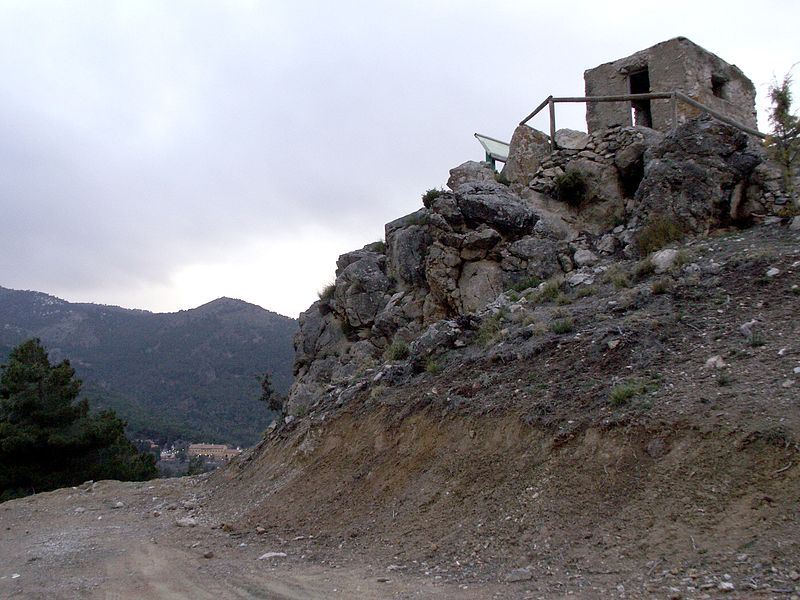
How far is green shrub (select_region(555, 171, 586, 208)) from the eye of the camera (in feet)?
53.5

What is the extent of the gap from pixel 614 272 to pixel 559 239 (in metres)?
4.34

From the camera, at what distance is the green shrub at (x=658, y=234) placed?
41.4 feet

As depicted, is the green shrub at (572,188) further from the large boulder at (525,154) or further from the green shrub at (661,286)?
the green shrub at (661,286)

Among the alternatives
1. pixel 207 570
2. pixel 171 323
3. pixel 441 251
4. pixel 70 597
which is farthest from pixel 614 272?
pixel 171 323

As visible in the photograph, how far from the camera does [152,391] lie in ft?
243

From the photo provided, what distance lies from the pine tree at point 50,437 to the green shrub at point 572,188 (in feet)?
48.9

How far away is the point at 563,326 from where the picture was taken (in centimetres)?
921

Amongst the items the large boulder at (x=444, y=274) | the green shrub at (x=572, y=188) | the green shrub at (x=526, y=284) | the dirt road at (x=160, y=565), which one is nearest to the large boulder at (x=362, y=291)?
the large boulder at (x=444, y=274)

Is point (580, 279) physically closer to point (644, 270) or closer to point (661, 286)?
point (644, 270)

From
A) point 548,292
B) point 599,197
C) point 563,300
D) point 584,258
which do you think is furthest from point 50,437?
point 599,197

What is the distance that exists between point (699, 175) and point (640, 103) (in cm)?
651

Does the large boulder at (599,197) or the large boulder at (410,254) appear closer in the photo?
the large boulder at (599,197)

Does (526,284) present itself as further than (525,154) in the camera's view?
No

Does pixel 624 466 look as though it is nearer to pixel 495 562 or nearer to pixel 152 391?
pixel 495 562
